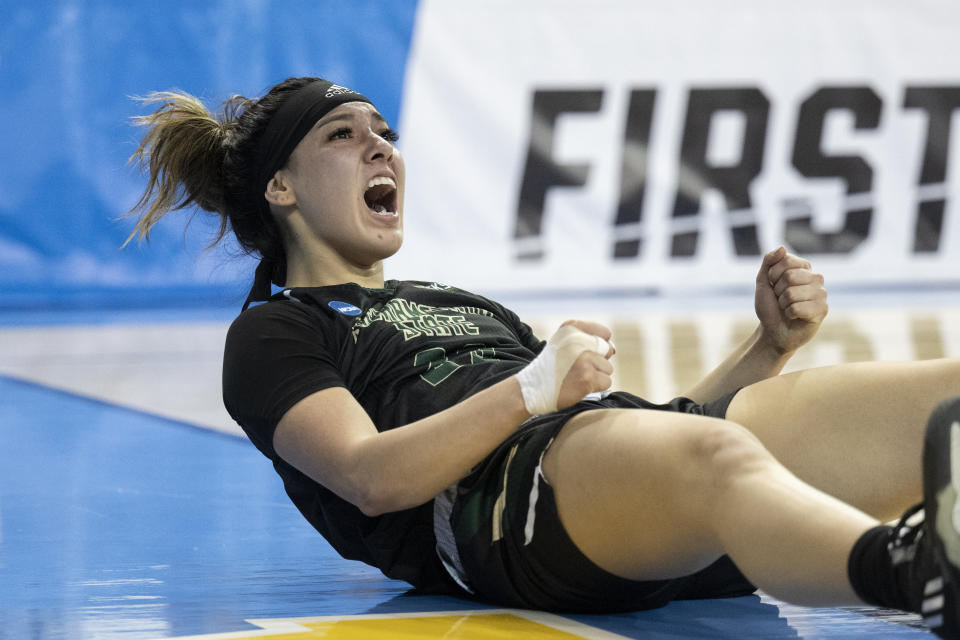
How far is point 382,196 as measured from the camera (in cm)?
208

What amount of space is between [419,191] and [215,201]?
16.3ft

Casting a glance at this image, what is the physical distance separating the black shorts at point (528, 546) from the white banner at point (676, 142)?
5401mm

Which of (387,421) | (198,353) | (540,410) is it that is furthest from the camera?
(198,353)

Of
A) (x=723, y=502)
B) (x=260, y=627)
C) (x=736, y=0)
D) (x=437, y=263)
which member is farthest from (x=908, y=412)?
(x=736, y=0)

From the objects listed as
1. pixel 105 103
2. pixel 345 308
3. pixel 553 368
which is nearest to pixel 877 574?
pixel 553 368

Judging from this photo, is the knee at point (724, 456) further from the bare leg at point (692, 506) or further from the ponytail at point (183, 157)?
the ponytail at point (183, 157)

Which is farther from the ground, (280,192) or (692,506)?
(280,192)

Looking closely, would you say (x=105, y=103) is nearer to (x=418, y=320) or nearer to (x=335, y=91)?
(x=335, y=91)

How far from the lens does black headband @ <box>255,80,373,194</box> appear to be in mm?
1959

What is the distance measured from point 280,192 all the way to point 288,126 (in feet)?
0.36

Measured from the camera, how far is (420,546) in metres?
1.70

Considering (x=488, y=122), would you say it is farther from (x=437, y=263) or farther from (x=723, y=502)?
(x=723, y=502)

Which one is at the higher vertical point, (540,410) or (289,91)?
(289,91)

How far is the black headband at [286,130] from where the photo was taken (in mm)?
1959
